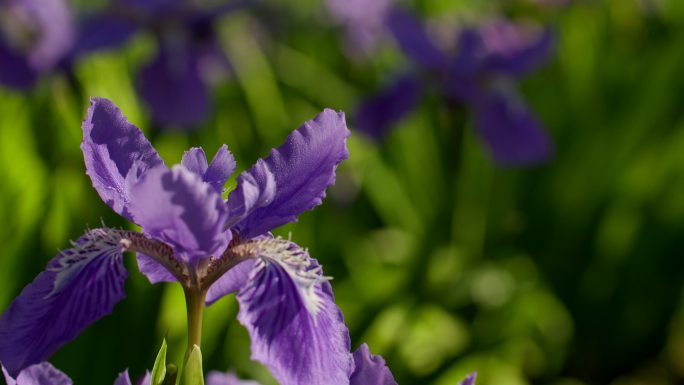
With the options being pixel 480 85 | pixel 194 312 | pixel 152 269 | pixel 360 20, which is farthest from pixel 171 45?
pixel 194 312

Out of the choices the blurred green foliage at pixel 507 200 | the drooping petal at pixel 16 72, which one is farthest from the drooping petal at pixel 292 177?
the drooping petal at pixel 16 72

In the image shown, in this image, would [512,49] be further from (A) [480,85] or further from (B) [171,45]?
(B) [171,45]

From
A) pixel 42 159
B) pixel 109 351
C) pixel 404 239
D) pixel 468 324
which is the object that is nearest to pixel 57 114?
pixel 42 159

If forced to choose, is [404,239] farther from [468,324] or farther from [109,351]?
[109,351]

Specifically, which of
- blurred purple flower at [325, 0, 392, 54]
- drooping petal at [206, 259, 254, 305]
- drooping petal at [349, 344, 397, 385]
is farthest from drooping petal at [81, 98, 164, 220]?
Answer: blurred purple flower at [325, 0, 392, 54]

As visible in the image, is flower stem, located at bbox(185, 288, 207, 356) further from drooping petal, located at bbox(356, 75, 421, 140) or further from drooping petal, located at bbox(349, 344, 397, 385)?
drooping petal, located at bbox(356, 75, 421, 140)

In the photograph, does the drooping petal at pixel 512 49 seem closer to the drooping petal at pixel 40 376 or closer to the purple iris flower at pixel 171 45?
the purple iris flower at pixel 171 45
